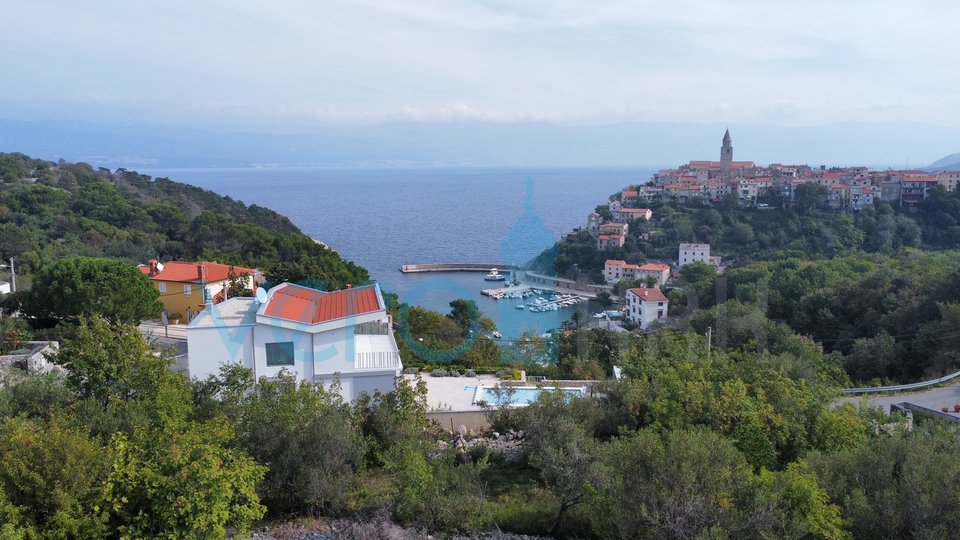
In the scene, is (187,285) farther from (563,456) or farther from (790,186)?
(790,186)

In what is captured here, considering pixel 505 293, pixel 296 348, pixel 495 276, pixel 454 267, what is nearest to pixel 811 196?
pixel 495 276

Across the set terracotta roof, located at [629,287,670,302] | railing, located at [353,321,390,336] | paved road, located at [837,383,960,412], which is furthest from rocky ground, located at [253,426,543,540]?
terracotta roof, located at [629,287,670,302]

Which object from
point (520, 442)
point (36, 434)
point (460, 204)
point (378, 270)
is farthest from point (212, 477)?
point (460, 204)

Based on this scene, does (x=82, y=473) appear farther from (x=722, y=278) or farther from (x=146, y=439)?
(x=722, y=278)

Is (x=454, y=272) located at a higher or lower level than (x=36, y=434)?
lower

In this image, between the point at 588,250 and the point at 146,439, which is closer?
the point at 146,439

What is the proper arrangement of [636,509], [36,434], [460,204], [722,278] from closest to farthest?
[636,509] < [36,434] < [722,278] < [460,204]
